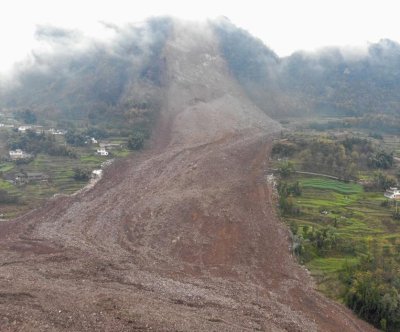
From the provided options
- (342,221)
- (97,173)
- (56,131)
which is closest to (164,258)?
(342,221)

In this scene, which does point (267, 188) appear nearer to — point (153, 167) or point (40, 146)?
point (153, 167)

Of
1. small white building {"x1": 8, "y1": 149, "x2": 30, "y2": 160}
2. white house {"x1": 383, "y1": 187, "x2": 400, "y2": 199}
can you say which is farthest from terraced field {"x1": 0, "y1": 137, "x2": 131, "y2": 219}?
white house {"x1": 383, "y1": 187, "x2": 400, "y2": 199}

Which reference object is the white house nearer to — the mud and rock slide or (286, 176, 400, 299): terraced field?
(286, 176, 400, 299): terraced field

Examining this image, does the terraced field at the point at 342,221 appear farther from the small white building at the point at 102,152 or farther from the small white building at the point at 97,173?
the small white building at the point at 102,152

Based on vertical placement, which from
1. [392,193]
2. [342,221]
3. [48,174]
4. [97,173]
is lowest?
[342,221]

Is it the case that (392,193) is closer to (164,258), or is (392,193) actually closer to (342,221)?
(342,221)

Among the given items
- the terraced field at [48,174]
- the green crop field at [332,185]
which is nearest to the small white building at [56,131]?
the terraced field at [48,174]

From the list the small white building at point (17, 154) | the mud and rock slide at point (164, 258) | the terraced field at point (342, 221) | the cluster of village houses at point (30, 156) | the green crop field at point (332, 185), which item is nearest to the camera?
the mud and rock slide at point (164, 258)
